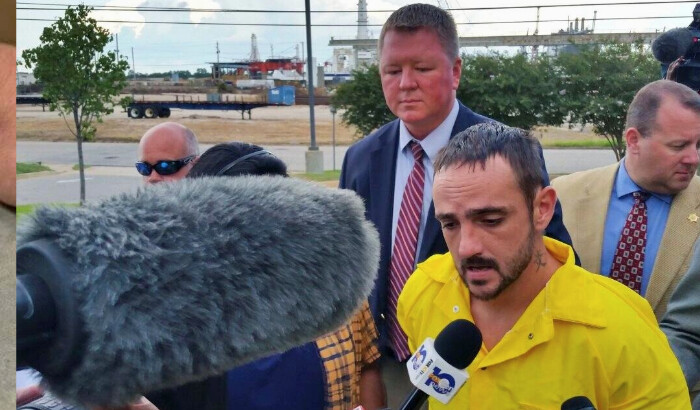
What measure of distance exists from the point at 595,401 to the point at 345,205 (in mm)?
755

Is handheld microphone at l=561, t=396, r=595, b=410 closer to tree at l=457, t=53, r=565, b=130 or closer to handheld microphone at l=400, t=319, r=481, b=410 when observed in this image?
handheld microphone at l=400, t=319, r=481, b=410

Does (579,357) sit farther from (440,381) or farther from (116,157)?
(116,157)

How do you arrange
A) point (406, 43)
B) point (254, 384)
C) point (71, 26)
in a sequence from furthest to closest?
point (71, 26) → point (406, 43) → point (254, 384)

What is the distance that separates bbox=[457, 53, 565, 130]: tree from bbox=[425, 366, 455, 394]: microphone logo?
4.65 m

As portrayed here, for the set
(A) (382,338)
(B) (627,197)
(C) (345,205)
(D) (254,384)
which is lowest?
(A) (382,338)

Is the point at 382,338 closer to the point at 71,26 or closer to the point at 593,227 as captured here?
the point at 593,227

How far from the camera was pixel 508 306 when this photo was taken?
1.31 meters

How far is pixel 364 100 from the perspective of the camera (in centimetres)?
610

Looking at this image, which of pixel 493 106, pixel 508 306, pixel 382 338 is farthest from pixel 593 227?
pixel 493 106

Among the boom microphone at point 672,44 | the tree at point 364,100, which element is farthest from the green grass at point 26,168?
the tree at point 364,100

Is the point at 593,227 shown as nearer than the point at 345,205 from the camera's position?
No

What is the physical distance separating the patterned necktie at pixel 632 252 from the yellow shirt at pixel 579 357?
74 centimetres

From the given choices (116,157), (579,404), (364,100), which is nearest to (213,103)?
(116,157)

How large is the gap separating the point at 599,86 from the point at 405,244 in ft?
16.3
